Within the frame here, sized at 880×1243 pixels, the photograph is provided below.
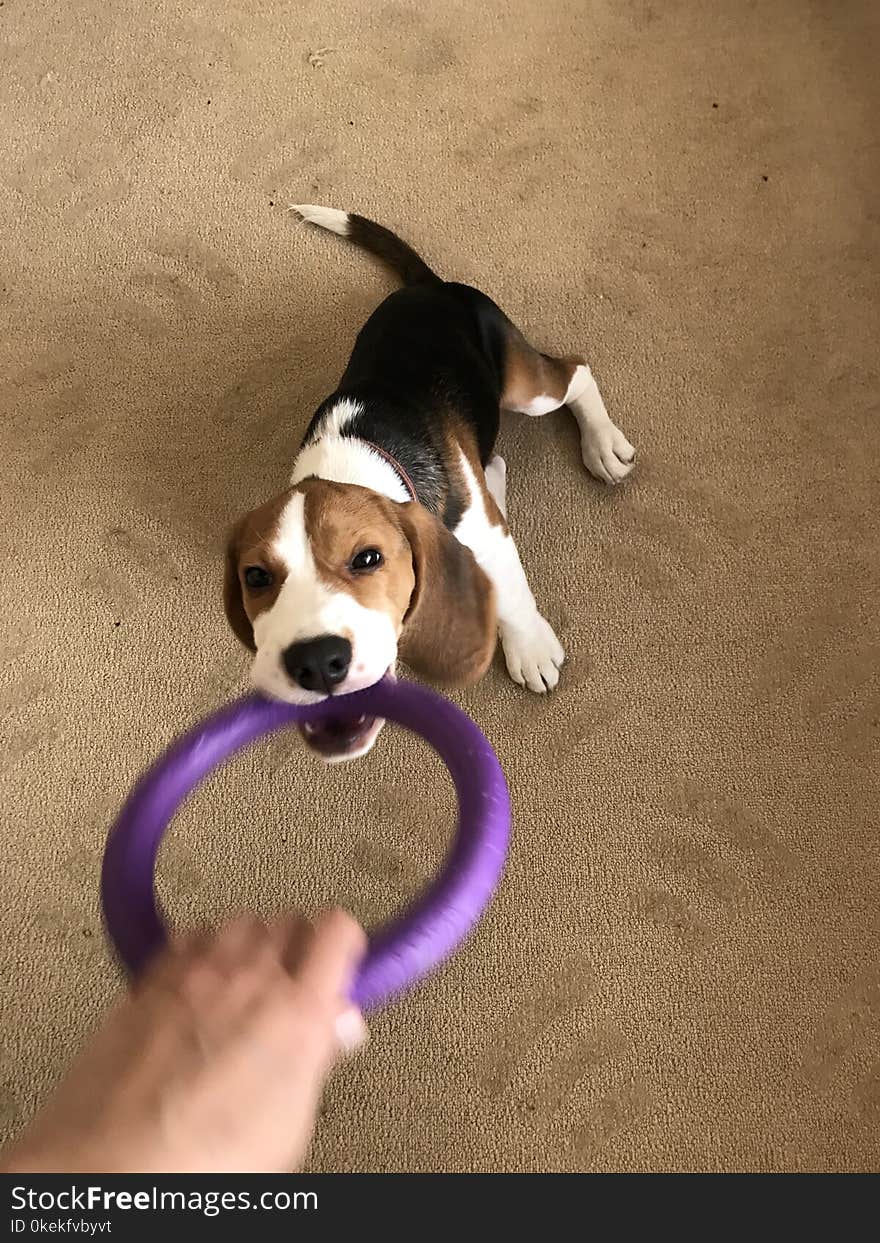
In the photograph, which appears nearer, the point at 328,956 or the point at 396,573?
the point at 328,956

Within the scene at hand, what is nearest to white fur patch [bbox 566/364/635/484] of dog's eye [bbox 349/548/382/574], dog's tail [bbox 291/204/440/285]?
dog's tail [bbox 291/204/440/285]

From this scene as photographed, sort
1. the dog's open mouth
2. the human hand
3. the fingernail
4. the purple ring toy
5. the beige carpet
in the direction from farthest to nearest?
the beige carpet < the dog's open mouth < the purple ring toy < the fingernail < the human hand

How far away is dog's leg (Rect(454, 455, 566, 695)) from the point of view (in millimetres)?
2264

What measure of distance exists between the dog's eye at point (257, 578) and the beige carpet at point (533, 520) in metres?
0.76

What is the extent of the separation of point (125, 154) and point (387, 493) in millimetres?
2015

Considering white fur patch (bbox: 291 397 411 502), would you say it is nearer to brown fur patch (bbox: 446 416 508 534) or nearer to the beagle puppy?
the beagle puppy

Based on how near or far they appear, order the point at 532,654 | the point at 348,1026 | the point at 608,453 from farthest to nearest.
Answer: the point at 608,453 < the point at 532,654 < the point at 348,1026

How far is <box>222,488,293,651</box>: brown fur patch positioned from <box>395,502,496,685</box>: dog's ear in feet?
0.82

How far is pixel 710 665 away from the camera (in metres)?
2.46

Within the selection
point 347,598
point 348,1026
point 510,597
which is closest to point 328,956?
point 348,1026

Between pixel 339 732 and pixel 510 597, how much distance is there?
25.9 inches

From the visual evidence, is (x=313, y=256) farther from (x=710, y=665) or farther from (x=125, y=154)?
(x=710, y=665)

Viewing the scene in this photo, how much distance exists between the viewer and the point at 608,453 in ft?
8.62

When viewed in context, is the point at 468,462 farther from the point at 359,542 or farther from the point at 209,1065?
the point at 209,1065
